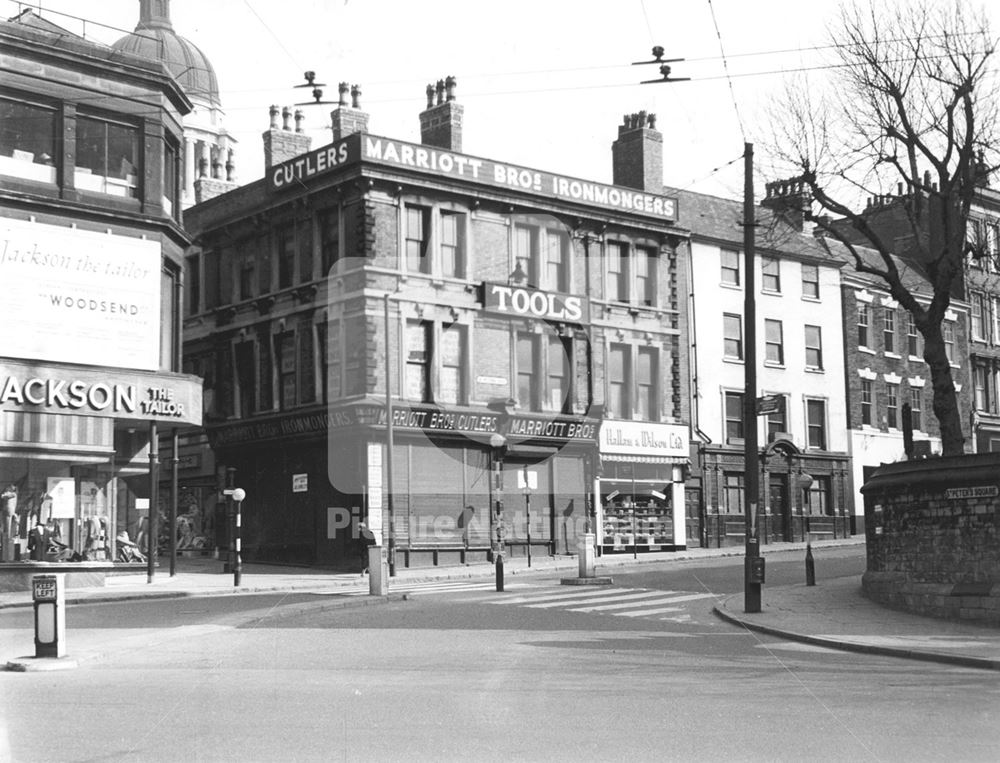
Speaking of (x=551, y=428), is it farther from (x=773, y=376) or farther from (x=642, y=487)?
(x=773, y=376)

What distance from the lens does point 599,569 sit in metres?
33.7

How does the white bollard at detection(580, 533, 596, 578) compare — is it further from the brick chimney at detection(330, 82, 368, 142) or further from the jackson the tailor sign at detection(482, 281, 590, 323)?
the brick chimney at detection(330, 82, 368, 142)

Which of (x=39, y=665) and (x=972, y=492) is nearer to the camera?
(x=39, y=665)

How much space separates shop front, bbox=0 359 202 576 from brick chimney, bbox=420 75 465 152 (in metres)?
13.8

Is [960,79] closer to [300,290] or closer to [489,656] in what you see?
[489,656]

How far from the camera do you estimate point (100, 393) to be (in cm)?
2908

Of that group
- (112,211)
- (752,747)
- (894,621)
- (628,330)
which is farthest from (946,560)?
(628,330)

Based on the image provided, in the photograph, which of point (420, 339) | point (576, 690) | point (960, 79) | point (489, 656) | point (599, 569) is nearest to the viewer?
point (576, 690)

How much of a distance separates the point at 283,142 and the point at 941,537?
96.0ft

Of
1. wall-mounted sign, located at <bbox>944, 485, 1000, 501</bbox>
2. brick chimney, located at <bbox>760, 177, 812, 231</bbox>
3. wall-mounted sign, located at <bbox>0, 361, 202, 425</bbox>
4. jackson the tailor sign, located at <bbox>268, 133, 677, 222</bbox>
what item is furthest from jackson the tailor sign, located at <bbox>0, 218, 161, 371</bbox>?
wall-mounted sign, located at <bbox>944, 485, 1000, 501</bbox>

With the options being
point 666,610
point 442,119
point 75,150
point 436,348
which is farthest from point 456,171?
point 666,610

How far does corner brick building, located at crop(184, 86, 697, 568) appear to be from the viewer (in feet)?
120

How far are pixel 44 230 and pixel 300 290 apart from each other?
11.1 metres

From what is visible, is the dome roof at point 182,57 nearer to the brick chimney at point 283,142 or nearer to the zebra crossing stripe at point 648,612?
the brick chimney at point 283,142
